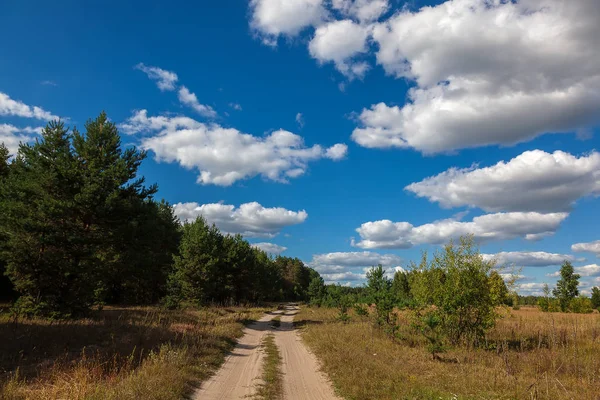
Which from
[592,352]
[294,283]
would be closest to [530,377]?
[592,352]

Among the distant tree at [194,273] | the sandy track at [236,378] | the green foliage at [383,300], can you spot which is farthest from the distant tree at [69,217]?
the green foliage at [383,300]

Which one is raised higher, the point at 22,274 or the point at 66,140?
the point at 66,140

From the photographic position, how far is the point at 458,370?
1123cm

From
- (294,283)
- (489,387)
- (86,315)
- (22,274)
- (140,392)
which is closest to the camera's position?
(140,392)

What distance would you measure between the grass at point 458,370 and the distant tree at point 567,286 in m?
33.2

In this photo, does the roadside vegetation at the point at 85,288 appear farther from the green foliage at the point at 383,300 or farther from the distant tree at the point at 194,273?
the green foliage at the point at 383,300

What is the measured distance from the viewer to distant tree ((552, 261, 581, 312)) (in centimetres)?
4459

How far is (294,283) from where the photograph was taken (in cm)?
12262

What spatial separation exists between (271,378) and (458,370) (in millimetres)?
6204

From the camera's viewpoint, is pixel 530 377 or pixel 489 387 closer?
pixel 489 387

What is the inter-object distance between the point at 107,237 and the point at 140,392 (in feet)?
55.7

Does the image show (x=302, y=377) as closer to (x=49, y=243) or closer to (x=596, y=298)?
(x=49, y=243)

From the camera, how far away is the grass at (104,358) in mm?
7961

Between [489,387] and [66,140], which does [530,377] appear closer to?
[489,387]
